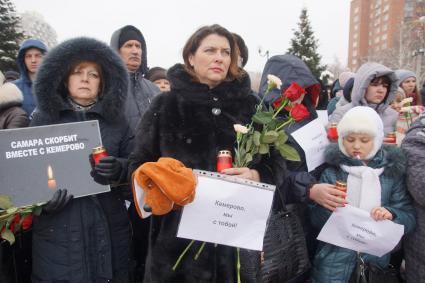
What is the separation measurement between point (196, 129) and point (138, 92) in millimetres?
1840

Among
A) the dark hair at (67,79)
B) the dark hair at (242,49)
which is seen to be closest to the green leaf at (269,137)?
the dark hair at (242,49)

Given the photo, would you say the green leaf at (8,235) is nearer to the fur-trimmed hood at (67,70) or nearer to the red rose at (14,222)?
the red rose at (14,222)

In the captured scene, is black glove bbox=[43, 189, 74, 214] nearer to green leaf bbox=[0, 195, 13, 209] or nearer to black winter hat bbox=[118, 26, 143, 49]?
green leaf bbox=[0, 195, 13, 209]

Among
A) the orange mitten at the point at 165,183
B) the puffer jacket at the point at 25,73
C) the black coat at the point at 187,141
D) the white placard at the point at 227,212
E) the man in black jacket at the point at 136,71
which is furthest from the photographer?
the puffer jacket at the point at 25,73

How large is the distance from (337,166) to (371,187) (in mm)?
323

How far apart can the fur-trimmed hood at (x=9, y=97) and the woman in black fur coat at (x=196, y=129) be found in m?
1.26

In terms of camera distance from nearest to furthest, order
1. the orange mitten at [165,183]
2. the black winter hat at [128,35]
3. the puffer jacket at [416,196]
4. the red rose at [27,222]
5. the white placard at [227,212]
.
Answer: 1. the orange mitten at [165,183]
2. the white placard at [227,212]
3. the red rose at [27,222]
4. the puffer jacket at [416,196]
5. the black winter hat at [128,35]

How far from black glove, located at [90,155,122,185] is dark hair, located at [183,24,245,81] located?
2.56ft

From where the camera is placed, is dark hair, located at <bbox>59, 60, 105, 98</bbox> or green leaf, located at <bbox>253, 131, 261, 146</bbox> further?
dark hair, located at <bbox>59, 60, 105, 98</bbox>

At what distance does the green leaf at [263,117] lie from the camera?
2139 millimetres

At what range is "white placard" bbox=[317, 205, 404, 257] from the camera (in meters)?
2.35

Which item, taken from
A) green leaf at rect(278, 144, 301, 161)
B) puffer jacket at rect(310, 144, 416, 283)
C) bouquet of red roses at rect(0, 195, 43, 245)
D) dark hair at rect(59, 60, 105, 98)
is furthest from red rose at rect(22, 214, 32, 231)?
puffer jacket at rect(310, 144, 416, 283)

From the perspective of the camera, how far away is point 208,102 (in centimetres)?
229

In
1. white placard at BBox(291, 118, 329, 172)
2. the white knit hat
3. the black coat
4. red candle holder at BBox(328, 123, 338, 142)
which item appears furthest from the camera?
red candle holder at BBox(328, 123, 338, 142)
